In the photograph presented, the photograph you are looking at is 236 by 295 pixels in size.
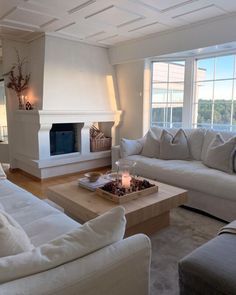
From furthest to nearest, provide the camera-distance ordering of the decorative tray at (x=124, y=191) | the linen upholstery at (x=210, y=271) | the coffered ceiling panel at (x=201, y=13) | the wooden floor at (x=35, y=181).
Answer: the wooden floor at (x=35, y=181), the coffered ceiling panel at (x=201, y=13), the decorative tray at (x=124, y=191), the linen upholstery at (x=210, y=271)

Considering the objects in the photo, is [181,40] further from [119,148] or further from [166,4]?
[119,148]

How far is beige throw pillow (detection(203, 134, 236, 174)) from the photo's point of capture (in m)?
2.96

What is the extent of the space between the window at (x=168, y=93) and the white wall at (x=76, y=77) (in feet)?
2.99

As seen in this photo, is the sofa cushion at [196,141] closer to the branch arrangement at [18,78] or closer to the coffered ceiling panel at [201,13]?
the coffered ceiling panel at [201,13]

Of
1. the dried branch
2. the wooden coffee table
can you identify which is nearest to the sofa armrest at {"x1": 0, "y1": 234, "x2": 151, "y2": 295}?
the wooden coffee table

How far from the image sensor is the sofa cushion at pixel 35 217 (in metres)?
1.54

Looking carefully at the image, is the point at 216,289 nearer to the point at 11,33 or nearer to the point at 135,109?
the point at 135,109

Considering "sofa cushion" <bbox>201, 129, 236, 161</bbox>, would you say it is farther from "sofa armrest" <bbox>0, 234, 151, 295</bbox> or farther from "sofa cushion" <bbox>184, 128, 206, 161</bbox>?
"sofa armrest" <bbox>0, 234, 151, 295</bbox>

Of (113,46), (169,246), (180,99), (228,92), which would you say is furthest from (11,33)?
(169,246)

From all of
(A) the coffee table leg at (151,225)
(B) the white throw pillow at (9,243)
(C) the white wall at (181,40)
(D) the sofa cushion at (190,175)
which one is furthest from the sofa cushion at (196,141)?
(B) the white throw pillow at (9,243)

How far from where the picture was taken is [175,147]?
3664 mm

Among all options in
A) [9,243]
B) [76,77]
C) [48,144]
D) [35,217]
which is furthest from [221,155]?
[76,77]

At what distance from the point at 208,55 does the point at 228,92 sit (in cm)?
69

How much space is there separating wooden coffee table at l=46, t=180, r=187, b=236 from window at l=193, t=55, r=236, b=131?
201 cm
